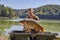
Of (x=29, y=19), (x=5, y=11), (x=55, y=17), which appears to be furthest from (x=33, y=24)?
(x=55, y=17)

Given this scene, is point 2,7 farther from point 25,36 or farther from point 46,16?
point 25,36

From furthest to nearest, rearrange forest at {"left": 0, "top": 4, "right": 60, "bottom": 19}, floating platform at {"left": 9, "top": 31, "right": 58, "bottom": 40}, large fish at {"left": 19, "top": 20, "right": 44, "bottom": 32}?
forest at {"left": 0, "top": 4, "right": 60, "bottom": 19}, large fish at {"left": 19, "top": 20, "right": 44, "bottom": 32}, floating platform at {"left": 9, "top": 31, "right": 58, "bottom": 40}

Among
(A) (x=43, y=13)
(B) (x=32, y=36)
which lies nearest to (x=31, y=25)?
(B) (x=32, y=36)

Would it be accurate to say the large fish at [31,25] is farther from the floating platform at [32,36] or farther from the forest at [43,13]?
the forest at [43,13]

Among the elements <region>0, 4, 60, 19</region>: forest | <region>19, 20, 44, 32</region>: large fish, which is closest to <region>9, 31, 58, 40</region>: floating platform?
<region>19, 20, 44, 32</region>: large fish

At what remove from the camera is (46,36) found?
9.42m

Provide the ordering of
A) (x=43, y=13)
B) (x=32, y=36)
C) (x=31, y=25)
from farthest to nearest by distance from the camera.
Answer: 1. (x=43, y=13)
2. (x=31, y=25)
3. (x=32, y=36)

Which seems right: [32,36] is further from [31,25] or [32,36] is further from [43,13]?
[43,13]

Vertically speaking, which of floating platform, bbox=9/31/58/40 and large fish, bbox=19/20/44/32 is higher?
large fish, bbox=19/20/44/32

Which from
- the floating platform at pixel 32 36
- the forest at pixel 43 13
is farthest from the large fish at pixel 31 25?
the forest at pixel 43 13

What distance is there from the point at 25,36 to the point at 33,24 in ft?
1.55

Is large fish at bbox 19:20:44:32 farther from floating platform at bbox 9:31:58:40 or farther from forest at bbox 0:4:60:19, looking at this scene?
forest at bbox 0:4:60:19

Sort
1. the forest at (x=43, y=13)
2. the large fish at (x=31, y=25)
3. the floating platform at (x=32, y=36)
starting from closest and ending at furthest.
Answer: the floating platform at (x=32, y=36) → the large fish at (x=31, y=25) → the forest at (x=43, y=13)

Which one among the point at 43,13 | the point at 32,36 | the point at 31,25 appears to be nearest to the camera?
the point at 32,36
